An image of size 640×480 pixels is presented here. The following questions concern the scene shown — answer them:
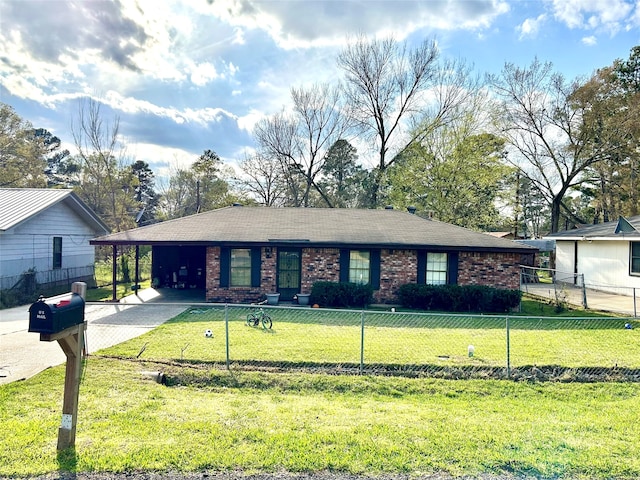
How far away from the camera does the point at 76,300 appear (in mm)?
3947

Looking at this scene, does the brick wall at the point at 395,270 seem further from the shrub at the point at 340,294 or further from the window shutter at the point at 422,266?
the shrub at the point at 340,294

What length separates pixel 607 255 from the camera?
61.2 feet

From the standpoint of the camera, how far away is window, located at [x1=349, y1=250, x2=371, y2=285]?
14406 millimetres

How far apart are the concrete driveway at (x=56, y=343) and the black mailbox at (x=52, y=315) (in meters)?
3.43

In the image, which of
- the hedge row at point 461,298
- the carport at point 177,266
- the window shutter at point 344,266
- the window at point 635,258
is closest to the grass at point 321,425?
the hedge row at point 461,298

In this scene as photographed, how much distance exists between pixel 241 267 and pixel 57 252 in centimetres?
966

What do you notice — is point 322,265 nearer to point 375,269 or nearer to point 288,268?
point 288,268

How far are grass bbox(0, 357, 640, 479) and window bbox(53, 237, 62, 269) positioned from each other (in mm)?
13384

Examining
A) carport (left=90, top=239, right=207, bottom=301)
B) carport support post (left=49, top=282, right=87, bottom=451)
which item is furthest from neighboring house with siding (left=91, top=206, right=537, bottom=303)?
carport support post (left=49, top=282, right=87, bottom=451)

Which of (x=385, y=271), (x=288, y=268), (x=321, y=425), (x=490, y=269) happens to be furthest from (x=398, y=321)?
(x=321, y=425)

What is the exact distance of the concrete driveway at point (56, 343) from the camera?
22.5ft

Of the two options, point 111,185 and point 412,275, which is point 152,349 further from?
point 111,185

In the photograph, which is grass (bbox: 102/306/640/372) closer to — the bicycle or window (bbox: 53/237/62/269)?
the bicycle

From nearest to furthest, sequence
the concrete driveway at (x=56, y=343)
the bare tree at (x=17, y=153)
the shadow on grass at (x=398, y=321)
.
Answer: the concrete driveway at (x=56, y=343) < the shadow on grass at (x=398, y=321) < the bare tree at (x=17, y=153)
